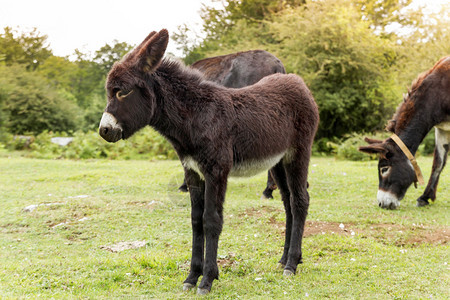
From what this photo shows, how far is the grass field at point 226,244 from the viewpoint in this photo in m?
4.48

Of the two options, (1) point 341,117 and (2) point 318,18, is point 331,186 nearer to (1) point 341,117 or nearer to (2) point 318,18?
(1) point 341,117

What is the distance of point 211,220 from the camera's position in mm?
4230

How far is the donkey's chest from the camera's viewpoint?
433 centimetres

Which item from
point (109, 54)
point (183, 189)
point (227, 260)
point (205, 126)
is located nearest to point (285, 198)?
point (227, 260)

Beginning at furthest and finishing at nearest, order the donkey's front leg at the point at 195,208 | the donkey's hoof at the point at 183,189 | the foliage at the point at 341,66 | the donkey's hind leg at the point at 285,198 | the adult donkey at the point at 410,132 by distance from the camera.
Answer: the foliage at the point at 341,66 < the donkey's hoof at the point at 183,189 < the adult donkey at the point at 410,132 < the donkey's hind leg at the point at 285,198 < the donkey's front leg at the point at 195,208

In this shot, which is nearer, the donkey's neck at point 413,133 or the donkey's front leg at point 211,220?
the donkey's front leg at point 211,220

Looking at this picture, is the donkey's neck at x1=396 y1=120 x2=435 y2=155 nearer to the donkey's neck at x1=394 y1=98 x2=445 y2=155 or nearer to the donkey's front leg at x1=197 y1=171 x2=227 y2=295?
the donkey's neck at x1=394 y1=98 x2=445 y2=155

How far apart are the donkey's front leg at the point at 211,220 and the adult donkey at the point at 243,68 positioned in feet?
15.0

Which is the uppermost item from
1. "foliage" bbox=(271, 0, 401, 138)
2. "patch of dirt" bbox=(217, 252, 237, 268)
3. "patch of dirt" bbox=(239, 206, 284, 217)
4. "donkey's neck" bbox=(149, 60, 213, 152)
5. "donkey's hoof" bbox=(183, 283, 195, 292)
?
"foliage" bbox=(271, 0, 401, 138)

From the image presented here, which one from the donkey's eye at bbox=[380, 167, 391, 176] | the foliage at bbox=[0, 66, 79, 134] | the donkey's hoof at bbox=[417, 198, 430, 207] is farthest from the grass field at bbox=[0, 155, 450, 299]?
the foliage at bbox=[0, 66, 79, 134]

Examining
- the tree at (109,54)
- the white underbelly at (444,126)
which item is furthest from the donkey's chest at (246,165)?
the tree at (109,54)

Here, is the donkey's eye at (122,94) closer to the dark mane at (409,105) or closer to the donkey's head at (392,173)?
A: the donkey's head at (392,173)

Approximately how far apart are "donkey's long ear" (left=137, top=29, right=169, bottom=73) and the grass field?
2.16 meters

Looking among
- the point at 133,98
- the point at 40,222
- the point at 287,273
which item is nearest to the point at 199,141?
the point at 133,98
